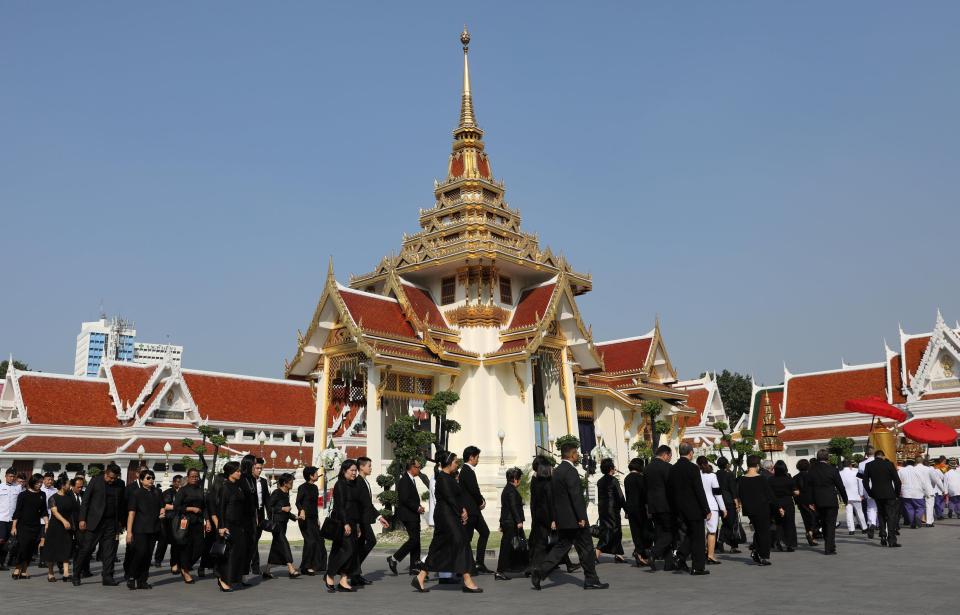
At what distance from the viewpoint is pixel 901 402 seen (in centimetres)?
4075

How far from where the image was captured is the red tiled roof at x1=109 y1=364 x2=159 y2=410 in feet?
116

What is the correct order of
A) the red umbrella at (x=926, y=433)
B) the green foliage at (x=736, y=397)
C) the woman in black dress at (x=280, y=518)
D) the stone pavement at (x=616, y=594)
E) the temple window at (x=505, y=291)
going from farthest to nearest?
1. the green foliage at (x=736, y=397)
2. the temple window at (x=505, y=291)
3. the red umbrella at (x=926, y=433)
4. the woman in black dress at (x=280, y=518)
5. the stone pavement at (x=616, y=594)

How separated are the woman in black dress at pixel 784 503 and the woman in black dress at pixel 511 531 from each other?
3.90 m

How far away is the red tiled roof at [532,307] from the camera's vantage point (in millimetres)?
27531

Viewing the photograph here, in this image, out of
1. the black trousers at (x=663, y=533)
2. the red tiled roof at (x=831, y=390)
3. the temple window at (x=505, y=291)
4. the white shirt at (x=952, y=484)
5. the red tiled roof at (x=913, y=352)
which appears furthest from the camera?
the red tiled roof at (x=831, y=390)

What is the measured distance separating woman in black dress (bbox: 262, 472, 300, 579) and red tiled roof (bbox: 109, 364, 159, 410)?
26737 mm

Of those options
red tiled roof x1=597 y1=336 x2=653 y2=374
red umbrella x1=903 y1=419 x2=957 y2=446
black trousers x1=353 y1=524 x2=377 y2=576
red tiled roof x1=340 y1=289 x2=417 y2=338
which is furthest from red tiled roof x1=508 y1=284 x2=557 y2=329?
black trousers x1=353 y1=524 x2=377 y2=576

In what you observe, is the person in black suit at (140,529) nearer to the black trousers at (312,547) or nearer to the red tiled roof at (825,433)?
the black trousers at (312,547)

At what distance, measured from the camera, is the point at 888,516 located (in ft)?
40.6

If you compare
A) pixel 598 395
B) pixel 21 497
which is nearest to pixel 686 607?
pixel 21 497

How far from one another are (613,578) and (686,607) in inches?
104

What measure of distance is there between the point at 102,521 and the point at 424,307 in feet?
58.6

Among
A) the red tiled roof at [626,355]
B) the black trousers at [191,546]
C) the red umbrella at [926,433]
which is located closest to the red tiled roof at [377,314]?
the red tiled roof at [626,355]

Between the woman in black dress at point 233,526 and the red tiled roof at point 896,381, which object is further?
the red tiled roof at point 896,381
